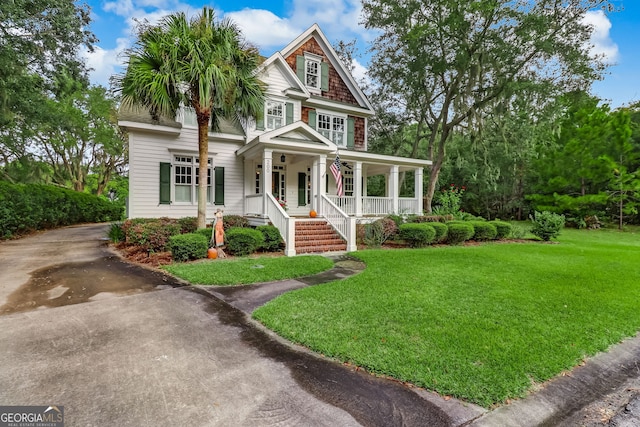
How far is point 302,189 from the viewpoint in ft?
50.1

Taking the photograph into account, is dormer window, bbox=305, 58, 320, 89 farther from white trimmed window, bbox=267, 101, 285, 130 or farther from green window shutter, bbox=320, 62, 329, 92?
white trimmed window, bbox=267, 101, 285, 130

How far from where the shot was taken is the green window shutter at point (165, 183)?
11.6 metres

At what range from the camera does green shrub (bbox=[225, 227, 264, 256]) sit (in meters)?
9.17

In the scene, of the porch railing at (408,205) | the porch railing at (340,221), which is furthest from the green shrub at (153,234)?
the porch railing at (408,205)

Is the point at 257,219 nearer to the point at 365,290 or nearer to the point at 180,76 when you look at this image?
the point at 180,76

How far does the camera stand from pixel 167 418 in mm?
2305

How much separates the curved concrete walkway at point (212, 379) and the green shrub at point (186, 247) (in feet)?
10.3

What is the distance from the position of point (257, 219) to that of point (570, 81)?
710 inches

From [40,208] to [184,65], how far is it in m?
10.8

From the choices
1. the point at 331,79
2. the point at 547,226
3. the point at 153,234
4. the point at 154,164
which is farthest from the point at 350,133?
Result: the point at 153,234

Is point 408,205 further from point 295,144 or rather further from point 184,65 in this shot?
point 184,65

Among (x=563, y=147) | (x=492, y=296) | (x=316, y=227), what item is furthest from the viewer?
(x=563, y=147)

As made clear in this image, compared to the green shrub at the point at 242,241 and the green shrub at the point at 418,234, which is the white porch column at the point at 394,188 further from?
the green shrub at the point at 242,241

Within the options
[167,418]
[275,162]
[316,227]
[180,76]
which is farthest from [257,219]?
[167,418]
